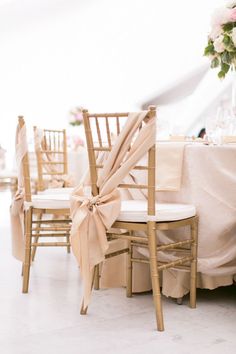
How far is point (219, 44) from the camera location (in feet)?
9.34

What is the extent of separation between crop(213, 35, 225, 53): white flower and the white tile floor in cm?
133

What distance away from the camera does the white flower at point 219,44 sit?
2.84 meters

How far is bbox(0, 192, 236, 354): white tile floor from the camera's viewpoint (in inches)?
87.7

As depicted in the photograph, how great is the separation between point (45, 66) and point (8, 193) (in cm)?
241

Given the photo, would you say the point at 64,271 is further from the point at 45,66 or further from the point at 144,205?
the point at 45,66

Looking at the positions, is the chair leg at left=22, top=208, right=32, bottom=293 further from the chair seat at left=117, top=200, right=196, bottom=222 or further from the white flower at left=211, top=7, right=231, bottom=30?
the white flower at left=211, top=7, right=231, bottom=30

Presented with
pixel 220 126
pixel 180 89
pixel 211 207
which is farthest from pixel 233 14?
pixel 180 89

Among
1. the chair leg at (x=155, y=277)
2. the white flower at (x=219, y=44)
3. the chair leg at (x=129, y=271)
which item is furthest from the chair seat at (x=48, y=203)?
the white flower at (x=219, y=44)

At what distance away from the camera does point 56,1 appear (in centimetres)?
703

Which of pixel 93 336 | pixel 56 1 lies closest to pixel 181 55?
pixel 56 1


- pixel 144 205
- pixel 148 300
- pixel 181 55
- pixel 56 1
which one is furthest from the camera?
pixel 181 55

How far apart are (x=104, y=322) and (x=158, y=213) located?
0.57m

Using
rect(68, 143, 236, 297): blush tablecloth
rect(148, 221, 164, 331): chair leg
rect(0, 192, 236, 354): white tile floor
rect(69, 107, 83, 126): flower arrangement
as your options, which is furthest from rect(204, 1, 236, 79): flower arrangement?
rect(69, 107, 83, 126): flower arrangement

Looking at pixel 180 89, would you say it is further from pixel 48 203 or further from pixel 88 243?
pixel 88 243
